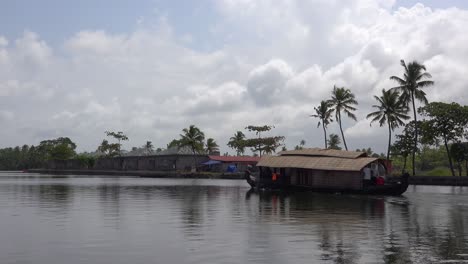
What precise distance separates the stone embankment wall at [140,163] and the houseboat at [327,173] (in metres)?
45.5

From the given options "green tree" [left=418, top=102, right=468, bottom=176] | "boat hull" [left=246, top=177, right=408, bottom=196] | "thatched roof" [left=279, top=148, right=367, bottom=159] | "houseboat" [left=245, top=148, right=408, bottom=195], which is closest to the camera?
"boat hull" [left=246, top=177, right=408, bottom=196]

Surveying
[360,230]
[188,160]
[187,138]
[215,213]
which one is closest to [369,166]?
[215,213]

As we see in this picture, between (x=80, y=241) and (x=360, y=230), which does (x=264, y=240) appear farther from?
(x=80, y=241)

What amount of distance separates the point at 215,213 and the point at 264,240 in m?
8.15

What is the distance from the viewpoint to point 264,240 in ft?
49.5

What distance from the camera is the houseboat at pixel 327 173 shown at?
36.4 metres

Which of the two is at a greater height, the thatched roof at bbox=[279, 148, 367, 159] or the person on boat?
the thatched roof at bbox=[279, 148, 367, 159]

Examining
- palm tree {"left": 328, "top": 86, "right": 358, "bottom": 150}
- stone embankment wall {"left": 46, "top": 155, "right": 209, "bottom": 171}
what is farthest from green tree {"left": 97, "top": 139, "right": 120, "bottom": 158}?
palm tree {"left": 328, "top": 86, "right": 358, "bottom": 150}

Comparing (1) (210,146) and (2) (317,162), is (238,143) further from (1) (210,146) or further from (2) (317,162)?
(2) (317,162)

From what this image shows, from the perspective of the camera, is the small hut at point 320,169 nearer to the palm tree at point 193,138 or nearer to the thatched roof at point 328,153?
the thatched roof at point 328,153

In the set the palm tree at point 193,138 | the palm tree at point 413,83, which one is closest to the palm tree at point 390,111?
the palm tree at point 413,83

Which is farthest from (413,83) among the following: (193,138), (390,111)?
(193,138)

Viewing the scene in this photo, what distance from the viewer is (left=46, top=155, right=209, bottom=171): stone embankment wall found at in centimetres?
8812

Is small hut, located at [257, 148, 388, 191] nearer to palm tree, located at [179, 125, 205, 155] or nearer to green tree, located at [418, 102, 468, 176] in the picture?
green tree, located at [418, 102, 468, 176]
